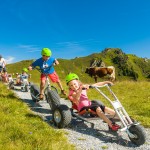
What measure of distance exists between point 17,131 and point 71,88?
8.53ft

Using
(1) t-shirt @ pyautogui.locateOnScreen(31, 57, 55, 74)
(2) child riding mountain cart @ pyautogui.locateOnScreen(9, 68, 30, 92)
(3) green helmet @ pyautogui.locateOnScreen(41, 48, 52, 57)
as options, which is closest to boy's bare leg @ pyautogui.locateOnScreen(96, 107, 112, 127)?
(3) green helmet @ pyautogui.locateOnScreen(41, 48, 52, 57)

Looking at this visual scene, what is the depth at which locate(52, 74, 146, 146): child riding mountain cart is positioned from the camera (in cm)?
785

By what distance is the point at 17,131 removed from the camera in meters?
7.93

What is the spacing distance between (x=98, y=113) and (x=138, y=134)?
160 centimetres

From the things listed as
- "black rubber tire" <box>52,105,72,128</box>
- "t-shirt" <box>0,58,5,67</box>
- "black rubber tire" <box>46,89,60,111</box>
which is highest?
"t-shirt" <box>0,58,5,67</box>

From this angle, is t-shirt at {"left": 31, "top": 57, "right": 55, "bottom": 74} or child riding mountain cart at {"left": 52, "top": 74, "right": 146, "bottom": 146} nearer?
child riding mountain cart at {"left": 52, "top": 74, "right": 146, "bottom": 146}

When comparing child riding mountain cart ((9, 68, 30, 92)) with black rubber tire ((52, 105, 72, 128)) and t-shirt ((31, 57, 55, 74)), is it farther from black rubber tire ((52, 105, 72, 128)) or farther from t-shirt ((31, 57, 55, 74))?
black rubber tire ((52, 105, 72, 128))

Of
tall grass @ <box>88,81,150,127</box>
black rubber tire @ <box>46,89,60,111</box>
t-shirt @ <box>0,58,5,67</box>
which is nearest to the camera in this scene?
black rubber tire @ <box>46,89,60,111</box>

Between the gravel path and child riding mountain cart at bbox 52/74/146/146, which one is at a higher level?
child riding mountain cart at bbox 52/74/146/146

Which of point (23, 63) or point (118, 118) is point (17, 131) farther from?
point (23, 63)

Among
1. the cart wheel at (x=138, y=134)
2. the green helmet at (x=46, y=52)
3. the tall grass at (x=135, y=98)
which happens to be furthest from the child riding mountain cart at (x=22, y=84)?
the cart wheel at (x=138, y=134)

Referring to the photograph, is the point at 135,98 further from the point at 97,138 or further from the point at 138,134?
the point at 138,134

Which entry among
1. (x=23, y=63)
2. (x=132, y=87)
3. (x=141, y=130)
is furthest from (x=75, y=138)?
(x=23, y=63)

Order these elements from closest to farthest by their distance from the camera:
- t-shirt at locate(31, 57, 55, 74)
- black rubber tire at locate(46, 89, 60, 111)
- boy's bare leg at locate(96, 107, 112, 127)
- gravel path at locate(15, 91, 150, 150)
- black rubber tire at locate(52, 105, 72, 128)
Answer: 1. gravel path at locate(15, 91, 150, 150)
2. boy's bare leg at locate(96, 107, 112, 127)
3. black rubber tire at locate(52, 105, 72, 128)
4. black rubber tire at locate(46, 89, 60, 111)
5. t-shirt at locate(31, 57, 55, 74)
